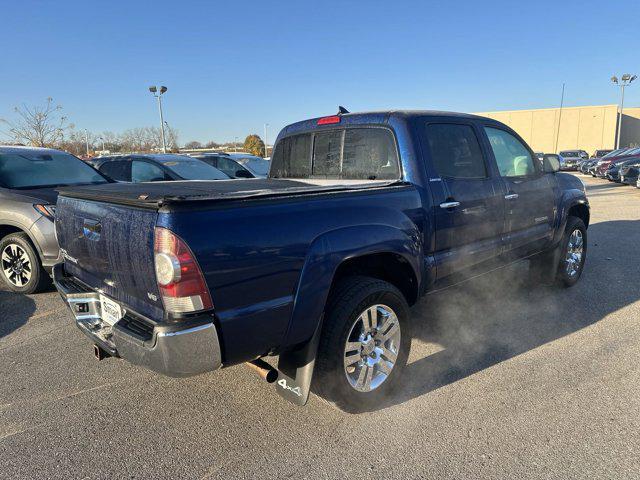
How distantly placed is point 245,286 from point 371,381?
1.25 metres

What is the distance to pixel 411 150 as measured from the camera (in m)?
3.40

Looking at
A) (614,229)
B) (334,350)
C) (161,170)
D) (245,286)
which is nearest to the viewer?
(245,286)

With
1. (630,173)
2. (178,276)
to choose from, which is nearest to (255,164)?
(178,276)

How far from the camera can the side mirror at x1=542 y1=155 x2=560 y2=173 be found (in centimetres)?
485

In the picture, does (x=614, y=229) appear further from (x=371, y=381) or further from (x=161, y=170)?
(x=161, y=170)

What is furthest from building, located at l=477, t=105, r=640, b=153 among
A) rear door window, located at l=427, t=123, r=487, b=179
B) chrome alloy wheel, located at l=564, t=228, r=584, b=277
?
rear door window, located at l=427, t=123, r=487, b=179

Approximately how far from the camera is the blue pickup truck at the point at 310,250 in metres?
2.18

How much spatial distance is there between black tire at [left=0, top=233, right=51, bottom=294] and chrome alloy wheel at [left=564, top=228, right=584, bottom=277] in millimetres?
6049

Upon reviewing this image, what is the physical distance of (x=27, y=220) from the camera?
502 cm

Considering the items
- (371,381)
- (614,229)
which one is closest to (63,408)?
(371,381)

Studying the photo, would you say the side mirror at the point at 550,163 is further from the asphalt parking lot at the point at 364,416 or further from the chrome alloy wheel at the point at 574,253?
the asphalt parking lot at the point at 364,416

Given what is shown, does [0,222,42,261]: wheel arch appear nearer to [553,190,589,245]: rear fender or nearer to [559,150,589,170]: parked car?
[553,190,589,245]: rear fender

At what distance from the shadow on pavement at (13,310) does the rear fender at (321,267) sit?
3.38m

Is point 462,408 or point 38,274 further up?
point 38,274
